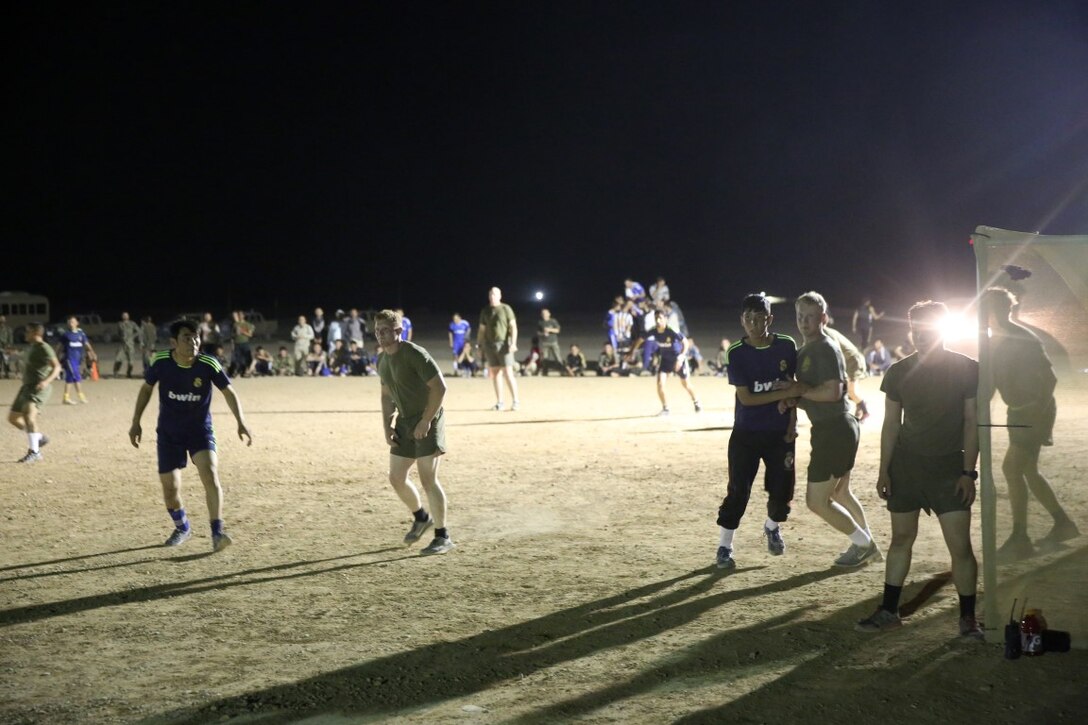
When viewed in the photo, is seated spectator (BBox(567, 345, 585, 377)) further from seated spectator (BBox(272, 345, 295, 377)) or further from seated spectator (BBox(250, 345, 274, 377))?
seated spectator (BBox(250, 345, 274, 377))

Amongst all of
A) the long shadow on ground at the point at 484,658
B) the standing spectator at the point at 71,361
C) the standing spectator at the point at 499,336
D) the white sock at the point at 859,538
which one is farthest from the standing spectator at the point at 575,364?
the long shadow on ground at the point at 484,658

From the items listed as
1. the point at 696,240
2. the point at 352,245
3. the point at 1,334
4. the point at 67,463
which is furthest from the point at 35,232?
the point at 67,463

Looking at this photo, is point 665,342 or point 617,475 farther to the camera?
point 665,342

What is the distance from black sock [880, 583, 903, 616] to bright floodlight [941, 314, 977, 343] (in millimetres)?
1381

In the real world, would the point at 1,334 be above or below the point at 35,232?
below

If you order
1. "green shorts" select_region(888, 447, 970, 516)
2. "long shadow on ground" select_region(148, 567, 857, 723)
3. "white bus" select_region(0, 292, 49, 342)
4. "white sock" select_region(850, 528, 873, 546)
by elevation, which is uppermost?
"white bus" select_region(0, 292, 49, 342)

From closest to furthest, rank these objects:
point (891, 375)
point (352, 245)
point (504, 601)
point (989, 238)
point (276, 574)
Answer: point (989, 238) → point (891, 375) → point (504, 601) → point (276, 574) → point (352, 245)

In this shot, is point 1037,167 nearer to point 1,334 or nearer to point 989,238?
point 1,334

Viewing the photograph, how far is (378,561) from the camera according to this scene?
753 cm

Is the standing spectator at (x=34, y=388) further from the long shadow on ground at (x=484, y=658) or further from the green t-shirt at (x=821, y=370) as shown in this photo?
the green t-shirt at (x=821, y=370)

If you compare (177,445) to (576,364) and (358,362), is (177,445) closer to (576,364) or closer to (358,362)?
(576,364)

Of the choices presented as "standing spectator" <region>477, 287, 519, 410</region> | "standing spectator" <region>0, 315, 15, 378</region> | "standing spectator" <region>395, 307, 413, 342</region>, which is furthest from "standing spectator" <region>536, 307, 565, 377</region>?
A: "standing spectator" <region>0, 315, 15, 378</region>

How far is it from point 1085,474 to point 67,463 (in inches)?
427

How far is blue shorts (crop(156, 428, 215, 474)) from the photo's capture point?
25.8ft
